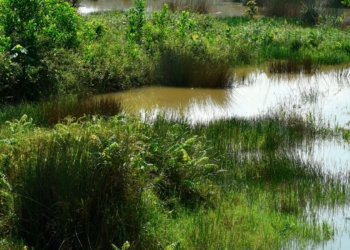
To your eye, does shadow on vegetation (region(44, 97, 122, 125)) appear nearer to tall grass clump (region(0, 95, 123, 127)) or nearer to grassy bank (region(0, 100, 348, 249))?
tall grass clump (region(0, 95, 123, 127))

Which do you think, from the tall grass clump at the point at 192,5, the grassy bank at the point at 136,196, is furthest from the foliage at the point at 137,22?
the tall grass clump at the point at 192,5

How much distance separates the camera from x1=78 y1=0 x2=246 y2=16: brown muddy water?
2947 cm

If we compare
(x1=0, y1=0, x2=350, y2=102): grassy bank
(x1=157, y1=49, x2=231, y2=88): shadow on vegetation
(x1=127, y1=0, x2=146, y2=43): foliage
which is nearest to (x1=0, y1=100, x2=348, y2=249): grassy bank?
(x1=0, y1=0, x2=350, y2=102): grassy bank

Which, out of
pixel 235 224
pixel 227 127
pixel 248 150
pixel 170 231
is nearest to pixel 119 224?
pixel 170 231

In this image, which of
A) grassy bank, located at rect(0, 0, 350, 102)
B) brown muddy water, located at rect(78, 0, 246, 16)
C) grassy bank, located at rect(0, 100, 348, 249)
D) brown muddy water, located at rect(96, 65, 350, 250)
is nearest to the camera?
grassy bank, located at rect(0, 100, 348, 249)

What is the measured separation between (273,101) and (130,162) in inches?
280

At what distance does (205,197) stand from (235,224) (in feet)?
2.52

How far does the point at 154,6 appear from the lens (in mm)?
30250

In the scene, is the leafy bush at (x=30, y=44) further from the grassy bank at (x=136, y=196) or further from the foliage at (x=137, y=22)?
the grassy bank at (x=136, y=196)

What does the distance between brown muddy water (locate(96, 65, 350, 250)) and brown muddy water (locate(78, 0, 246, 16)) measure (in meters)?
14.9

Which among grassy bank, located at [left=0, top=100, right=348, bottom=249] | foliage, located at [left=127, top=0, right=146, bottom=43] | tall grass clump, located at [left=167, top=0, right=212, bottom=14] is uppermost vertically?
tall grass clump, located at [left=167, top=0, right=212, bottom=14]

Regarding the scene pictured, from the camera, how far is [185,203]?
21.1ft

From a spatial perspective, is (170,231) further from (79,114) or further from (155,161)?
(79,114)

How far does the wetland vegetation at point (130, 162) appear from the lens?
17.1ft
